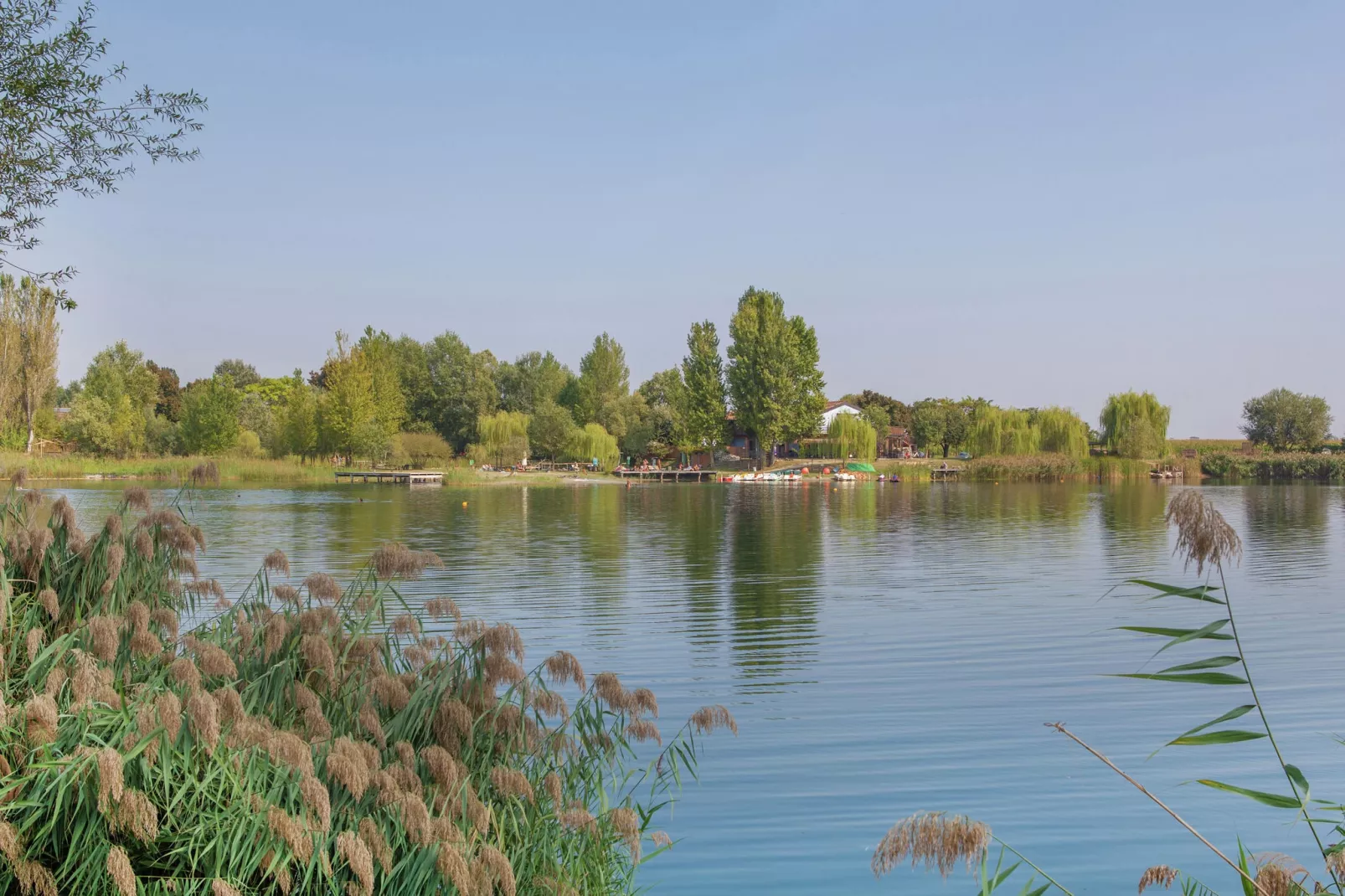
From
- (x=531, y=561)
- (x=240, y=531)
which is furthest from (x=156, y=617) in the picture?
(x=240, y=531)

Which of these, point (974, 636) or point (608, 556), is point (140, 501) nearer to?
point (974, 636)

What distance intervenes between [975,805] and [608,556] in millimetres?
17515

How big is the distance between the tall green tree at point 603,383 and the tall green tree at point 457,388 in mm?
7996

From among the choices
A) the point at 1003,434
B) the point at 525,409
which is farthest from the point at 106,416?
the point at 1003,434

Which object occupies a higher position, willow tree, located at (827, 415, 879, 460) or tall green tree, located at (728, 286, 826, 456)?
tall green tree, located at (728, 286, 826, 456)

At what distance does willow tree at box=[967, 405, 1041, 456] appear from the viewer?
79.7m

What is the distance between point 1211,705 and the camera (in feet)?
34.6

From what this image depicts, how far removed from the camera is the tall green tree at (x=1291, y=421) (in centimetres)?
9925

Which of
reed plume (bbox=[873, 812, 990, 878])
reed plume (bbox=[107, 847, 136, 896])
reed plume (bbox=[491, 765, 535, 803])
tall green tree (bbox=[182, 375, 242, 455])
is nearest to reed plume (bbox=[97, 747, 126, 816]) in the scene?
reed plume (bbox=[107, 847, 136, 896])

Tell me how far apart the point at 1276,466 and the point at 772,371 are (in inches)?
1592

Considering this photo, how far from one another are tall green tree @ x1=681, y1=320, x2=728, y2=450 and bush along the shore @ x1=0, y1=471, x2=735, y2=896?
79944 mm

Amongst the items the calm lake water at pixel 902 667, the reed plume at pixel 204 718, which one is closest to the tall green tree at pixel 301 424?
the calm lake water at pixel 902 667

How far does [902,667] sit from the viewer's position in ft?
39.9

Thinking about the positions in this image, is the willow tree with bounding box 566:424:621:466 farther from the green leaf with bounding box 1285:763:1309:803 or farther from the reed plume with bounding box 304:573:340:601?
the green leaf with bounding box 1285:763:1309:803
